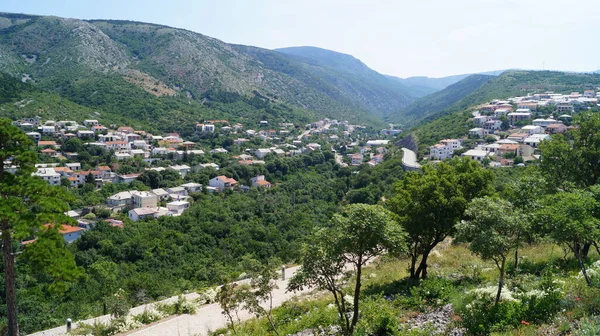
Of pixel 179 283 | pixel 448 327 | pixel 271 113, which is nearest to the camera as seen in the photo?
pixel 448 327

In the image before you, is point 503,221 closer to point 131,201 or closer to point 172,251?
point 172,251

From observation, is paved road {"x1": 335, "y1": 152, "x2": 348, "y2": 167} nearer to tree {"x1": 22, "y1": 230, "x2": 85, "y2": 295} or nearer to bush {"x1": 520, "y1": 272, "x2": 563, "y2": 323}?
bush {"x1": 520, "y1": 272, "x2": 563, "y2": 323}

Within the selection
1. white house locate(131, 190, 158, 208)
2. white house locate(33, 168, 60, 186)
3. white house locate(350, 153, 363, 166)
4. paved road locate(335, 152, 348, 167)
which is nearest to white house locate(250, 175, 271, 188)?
white house locate(131, 190, 158, 208)

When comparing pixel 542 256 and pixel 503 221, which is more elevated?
pixel 503 221

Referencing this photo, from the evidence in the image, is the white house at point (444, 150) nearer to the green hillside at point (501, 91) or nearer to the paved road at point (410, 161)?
the paved road at point (410, 161)

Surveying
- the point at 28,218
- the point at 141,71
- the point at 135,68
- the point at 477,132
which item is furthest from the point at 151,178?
the point at 135,68

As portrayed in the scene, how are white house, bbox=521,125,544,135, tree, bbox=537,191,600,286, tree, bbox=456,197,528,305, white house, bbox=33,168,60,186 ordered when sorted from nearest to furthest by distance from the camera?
tree, bbox=537,191,600,286 < tree, bbox=456,197,528,305 < white house, bbox=33,168,60,186 < white house, bbox=521,125,544,135

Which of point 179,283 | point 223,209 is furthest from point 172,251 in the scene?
point 223,209

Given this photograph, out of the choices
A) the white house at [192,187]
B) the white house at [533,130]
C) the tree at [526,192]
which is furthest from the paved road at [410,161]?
the tree at [526,192]
